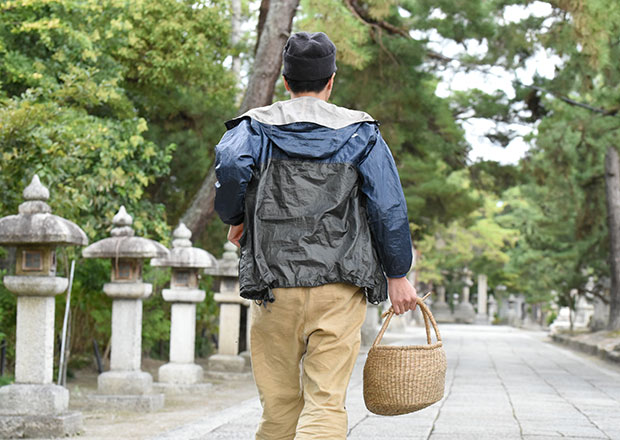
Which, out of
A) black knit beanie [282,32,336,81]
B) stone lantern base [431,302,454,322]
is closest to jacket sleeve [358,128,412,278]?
black knit beanie [282,32,336,81]

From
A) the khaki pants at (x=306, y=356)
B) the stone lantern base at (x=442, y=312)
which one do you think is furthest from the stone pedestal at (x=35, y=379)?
the stone lantern base at (x=442, y=312)

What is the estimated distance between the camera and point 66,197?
8797mm

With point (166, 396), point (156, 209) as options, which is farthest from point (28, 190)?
point (156, 209)

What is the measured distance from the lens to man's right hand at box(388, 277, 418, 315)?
3.05 metres

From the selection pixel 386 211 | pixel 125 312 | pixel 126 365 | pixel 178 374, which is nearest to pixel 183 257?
pixel 178 374

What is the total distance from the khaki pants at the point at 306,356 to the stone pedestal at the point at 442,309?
48.5 metres

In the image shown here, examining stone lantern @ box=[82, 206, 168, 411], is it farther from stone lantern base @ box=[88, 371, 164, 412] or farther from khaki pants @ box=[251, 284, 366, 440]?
khaki pants @ box=[251, 284, 366, 440]

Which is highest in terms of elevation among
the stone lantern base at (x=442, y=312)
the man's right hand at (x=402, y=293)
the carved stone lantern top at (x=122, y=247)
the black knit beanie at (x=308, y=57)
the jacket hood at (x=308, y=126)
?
the black knit beanie at (x=308, y=57)

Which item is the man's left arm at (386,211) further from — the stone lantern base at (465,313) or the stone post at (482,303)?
the stone lantern base at (465,313)

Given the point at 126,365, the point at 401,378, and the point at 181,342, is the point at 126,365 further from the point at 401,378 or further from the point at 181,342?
the point at 401,378

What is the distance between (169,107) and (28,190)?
8.56 metres

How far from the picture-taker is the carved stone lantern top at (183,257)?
9859 millimetres

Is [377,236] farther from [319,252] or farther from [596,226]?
[596,226]

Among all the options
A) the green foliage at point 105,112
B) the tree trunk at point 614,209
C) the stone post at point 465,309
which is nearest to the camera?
the green foliage at point 105,112
